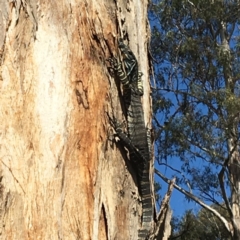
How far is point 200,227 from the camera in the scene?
12.4m

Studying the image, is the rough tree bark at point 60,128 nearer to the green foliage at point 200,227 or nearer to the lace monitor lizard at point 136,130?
the lace monitor lizard at point 136,130

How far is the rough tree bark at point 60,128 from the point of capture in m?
1.87

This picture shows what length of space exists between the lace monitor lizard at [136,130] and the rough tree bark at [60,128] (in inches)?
3.0

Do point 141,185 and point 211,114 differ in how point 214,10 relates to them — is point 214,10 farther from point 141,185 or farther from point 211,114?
point 141,185

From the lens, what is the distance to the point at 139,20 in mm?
2826

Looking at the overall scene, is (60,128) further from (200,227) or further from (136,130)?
(200,227)

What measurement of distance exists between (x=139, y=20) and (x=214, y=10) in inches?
316

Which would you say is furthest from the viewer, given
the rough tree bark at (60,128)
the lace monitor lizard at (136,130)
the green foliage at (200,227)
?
the green foliage at (200,227)

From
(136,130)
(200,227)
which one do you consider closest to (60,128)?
(136,130)

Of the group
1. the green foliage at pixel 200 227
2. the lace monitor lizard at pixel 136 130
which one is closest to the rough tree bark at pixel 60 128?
the lace monitor lizard at pixel 136 130

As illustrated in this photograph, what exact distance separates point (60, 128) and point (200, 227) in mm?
10928

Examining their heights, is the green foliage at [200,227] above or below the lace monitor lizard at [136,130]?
above

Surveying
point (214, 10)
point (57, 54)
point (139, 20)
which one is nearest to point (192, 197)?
point (214, 10)

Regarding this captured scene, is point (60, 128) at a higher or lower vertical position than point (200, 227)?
lower
